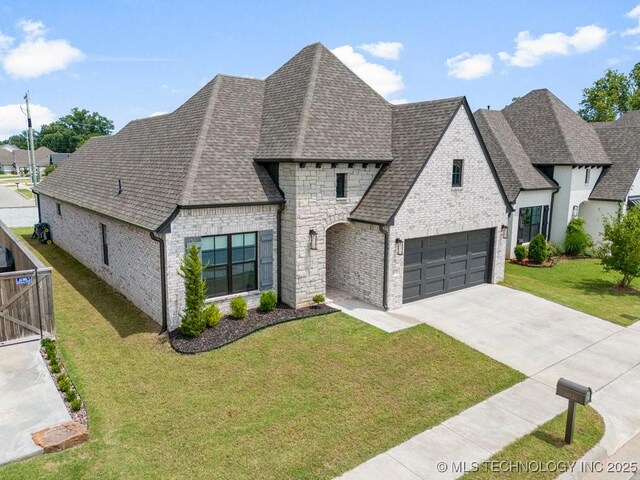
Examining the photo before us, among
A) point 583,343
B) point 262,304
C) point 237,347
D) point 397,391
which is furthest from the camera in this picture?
point 262,304

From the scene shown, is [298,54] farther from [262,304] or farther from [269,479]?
[269,479]

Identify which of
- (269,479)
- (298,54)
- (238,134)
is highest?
(298,54)

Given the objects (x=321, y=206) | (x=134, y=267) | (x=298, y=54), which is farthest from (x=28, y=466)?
(x=298, y=54)

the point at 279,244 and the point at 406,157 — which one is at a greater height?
the point at 406,157

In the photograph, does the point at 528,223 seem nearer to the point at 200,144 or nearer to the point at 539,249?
the point at 539,249

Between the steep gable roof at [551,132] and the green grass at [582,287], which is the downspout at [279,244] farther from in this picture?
the steep gable roof at [551,132]

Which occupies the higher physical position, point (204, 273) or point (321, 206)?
point (321, 206)

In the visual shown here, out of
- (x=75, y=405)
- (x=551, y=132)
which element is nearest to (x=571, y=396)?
(x=75, y=405)
